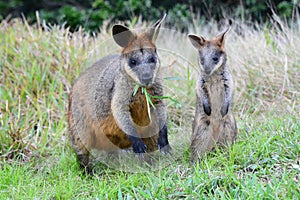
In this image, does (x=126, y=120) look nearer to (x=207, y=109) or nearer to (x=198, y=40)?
(x=207, y=109)

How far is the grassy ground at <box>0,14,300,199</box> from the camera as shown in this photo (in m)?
4.07

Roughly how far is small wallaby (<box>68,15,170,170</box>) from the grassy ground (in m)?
0.29

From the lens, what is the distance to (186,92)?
263 inches

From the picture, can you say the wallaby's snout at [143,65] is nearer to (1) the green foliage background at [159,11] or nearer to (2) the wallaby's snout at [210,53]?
(2) the wallaby's snout at [210,53]

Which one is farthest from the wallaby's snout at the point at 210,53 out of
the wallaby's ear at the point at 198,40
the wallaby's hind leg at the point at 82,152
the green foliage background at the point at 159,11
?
the green foliage background at the point at 159,11

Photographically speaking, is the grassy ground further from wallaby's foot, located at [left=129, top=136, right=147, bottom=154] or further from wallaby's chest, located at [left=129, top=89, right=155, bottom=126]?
wallaby's chest, located at [left=129, top=89, right=155, bottom=126]

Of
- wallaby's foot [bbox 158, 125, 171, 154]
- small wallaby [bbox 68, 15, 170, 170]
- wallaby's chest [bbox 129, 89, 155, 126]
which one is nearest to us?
small wallaby [bbox 68, 15, 170, 170]

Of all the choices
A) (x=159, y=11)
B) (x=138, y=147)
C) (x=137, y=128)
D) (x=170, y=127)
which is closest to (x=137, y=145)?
(x=138, y=147)

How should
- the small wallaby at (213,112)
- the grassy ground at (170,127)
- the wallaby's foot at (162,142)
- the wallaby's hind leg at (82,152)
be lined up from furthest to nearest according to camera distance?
1. the wallaby's hind leg at (82,152)
2. the wallaby's foot at (162,142)
3. the small wallaby at (213,112)
4. the grassy ground at (170,127)

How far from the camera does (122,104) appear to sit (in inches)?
187

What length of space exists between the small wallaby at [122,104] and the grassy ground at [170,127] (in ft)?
0.95

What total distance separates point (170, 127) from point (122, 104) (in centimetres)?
146

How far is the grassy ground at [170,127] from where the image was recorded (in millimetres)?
4066

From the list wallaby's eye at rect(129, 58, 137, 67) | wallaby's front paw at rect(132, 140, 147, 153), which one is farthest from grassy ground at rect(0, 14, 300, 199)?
wallaby's eye at rect(129, 58, 137, 67)
